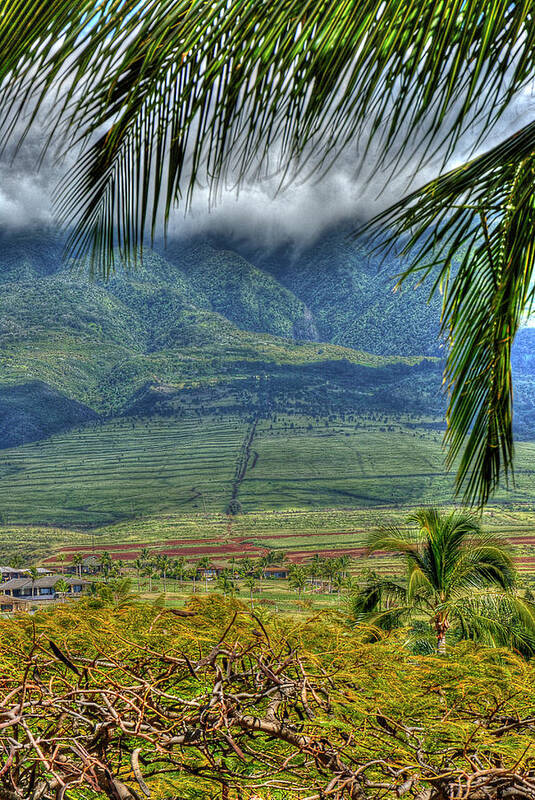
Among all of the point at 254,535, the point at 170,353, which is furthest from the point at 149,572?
the point at 170,353

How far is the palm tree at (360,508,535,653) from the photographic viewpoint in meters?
7.18

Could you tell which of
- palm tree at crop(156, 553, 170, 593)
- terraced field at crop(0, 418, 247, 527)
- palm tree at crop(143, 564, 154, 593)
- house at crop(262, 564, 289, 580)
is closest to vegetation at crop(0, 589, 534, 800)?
palm tree at crop(143, 564, 154, 593)

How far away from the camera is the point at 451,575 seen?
7684mm

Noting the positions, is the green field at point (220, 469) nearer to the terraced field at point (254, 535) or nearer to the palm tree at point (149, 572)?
the terraced field at point (254, 535)

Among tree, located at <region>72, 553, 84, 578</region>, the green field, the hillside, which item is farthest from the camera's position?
the hillside

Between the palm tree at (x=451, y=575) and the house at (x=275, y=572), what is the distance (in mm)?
40682

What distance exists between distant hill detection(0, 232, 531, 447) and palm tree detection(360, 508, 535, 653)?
3305 inches

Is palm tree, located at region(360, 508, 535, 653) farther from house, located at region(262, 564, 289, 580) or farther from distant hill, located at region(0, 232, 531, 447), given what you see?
distant hill, located at region(0, 232, 531, 447)

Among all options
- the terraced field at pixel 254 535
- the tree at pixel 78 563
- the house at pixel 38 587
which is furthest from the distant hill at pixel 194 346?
the tree at pixel 78 563

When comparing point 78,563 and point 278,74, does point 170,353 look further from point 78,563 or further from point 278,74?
point 278,74

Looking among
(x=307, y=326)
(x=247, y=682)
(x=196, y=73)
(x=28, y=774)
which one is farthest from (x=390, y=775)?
(x=307, y=326)

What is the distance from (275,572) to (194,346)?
202ft

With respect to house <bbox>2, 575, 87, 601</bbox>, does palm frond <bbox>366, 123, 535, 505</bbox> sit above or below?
above

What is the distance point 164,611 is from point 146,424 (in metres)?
93.1
